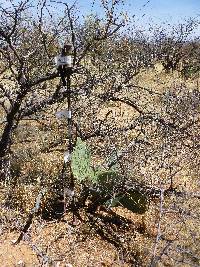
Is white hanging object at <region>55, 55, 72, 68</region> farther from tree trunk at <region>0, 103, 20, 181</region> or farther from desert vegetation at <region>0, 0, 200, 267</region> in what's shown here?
tree trunk at <region>0, 103, 20, 181</region>

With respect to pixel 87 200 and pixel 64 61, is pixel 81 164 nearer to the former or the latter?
pixel 87 200

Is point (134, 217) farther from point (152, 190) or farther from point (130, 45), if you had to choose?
point (130, 45)

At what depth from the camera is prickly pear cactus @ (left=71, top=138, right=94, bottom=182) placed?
474 centimetres

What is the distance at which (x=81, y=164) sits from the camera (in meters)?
4.78

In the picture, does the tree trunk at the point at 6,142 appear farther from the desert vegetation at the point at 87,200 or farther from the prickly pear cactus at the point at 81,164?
the prickly pear cactus at the point at 81,164

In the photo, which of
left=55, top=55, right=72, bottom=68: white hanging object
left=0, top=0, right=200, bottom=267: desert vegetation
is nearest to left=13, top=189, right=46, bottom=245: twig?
left=0, top=0, right=200, bottom=267: desert vegetation

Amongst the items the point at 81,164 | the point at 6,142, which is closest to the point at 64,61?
the point at 81,164

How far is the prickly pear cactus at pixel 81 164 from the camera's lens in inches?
187

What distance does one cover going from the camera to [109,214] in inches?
189

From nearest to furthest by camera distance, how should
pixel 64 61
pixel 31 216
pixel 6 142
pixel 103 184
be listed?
1. pixel 64 61
2. pixel 31 216
3. pixel 103 184
4. pixel 6 142

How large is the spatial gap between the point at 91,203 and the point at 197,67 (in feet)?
39.9

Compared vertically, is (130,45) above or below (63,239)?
above

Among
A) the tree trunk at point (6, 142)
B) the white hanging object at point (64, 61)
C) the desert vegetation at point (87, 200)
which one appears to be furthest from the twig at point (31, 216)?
the white hanging object at point (64, 61)

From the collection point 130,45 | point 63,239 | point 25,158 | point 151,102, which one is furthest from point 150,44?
point 63,239
